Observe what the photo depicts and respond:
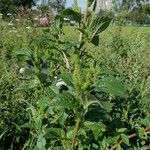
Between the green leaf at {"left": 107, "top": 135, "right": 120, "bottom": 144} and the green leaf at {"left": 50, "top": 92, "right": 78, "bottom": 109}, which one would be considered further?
the green leaf at {"left": 107, "top": 135, "right": 120, "bottom": 144}

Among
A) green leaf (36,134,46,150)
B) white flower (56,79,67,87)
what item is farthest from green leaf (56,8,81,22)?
green leaf (36,134,46,150)

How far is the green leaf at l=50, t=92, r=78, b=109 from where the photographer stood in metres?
2.64

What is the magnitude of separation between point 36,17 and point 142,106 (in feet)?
22.6

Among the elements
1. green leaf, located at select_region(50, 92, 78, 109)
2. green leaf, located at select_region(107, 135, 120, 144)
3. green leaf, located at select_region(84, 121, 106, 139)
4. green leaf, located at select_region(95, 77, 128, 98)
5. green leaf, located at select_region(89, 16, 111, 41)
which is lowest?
green leaf, located at select_region(107, 135, 120, 144)

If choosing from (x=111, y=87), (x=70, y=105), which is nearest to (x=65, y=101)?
(x=70, y=105)

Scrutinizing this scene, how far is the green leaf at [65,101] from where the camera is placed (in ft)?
8.68

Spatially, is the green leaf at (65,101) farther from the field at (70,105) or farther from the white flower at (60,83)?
the white flower at (60,83)

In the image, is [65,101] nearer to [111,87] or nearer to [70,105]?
[70,105]

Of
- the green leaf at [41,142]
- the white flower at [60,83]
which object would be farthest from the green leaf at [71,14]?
the green leaf at [41,142]

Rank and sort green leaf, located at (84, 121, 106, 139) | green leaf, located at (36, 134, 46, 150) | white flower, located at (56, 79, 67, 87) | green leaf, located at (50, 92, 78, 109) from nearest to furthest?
→ green leaf, located at (50, 92, 78, 109)
green leaf, located at (84, 121, 106, 139)
white flower, located at (56, 79, 67, 87)
green leaf, located at (36, 134, 46, 150)

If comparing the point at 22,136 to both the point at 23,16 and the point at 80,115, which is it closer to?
the point at 80,115

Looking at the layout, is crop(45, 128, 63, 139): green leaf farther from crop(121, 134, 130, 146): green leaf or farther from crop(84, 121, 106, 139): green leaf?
crop(121, 134, 130, 146): green leaf

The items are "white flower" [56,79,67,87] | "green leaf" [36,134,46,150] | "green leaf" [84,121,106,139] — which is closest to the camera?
"green leaf" [84,121,106,139]

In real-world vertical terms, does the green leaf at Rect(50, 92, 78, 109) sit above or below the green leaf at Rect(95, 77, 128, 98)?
below
